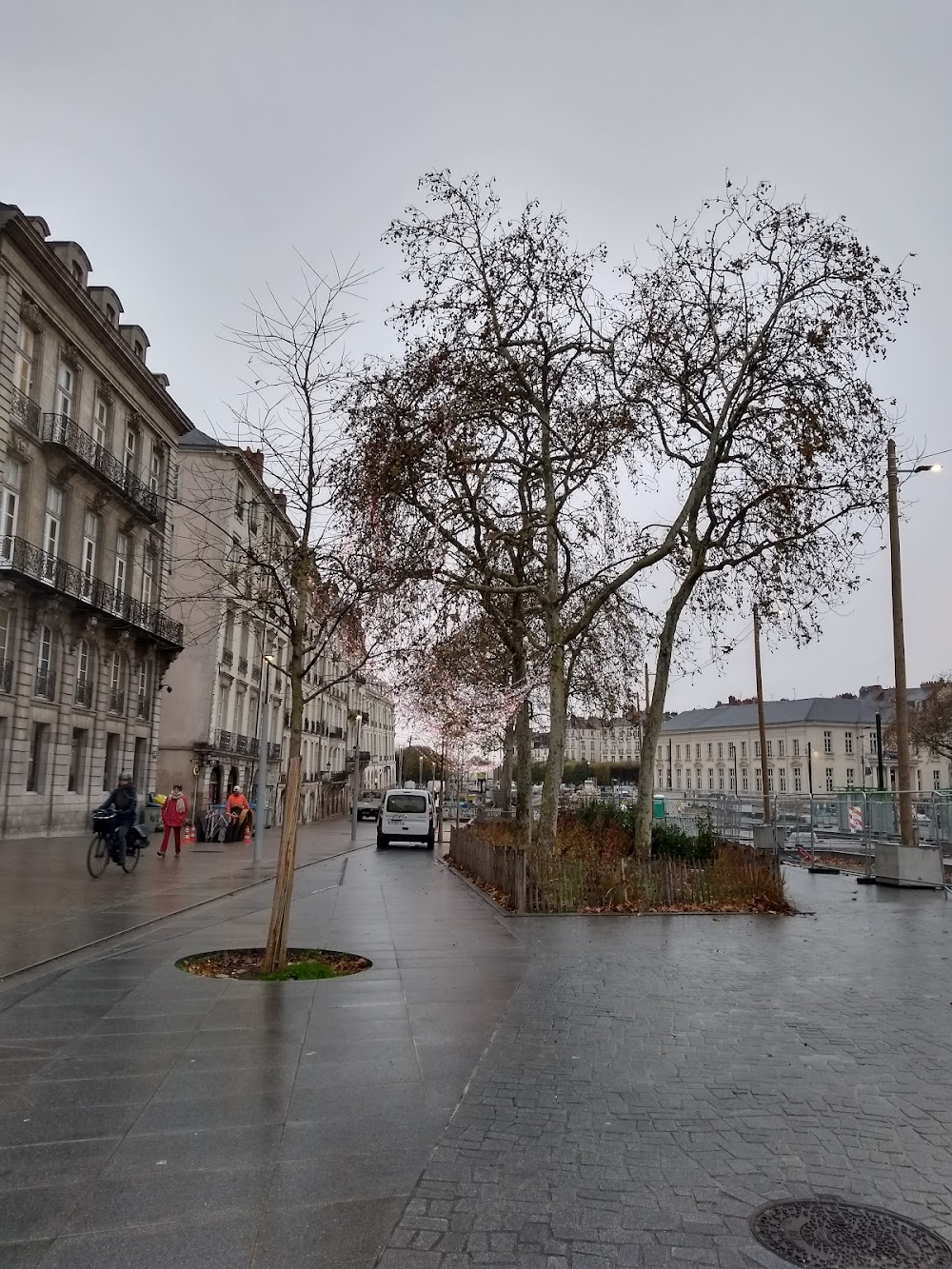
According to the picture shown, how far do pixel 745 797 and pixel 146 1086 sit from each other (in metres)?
28.2

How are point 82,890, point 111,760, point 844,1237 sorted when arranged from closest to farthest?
point 844,1237 < point 82,890 < point 111,760

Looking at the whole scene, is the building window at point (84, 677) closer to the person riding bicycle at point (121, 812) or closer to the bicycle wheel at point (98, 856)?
the person riding bicycle at point (121, 812)

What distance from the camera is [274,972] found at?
816 centimetres

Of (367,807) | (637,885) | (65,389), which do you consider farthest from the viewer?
(367,807)

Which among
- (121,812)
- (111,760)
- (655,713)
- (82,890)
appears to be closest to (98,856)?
(121,812)

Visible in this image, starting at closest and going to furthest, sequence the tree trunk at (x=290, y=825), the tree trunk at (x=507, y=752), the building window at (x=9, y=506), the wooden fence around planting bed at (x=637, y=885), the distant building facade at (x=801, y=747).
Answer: the tree trunk at (x=290, y=825) → the wooden fence around planting bed at (x=637, y=885) → the building window at (x=9, y=506) → the tree trunk at (x=507, y=752) → the distant building facade at (x=801, y=747)

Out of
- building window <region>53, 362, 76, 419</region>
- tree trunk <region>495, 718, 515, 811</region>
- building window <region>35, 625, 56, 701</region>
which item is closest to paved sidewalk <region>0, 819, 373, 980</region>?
building window <region>35, 625, 56, 701</region>

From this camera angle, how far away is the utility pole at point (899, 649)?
66.0 feet

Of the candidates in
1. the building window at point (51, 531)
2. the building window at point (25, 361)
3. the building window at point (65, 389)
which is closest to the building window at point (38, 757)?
the building window at point (51, 531)

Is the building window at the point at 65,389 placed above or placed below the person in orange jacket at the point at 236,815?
above

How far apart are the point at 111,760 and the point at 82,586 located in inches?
265

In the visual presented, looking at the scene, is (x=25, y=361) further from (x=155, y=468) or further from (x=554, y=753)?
(x=554, y=753)

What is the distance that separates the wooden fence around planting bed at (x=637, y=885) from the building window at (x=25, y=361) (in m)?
20.6

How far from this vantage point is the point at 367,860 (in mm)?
26547
